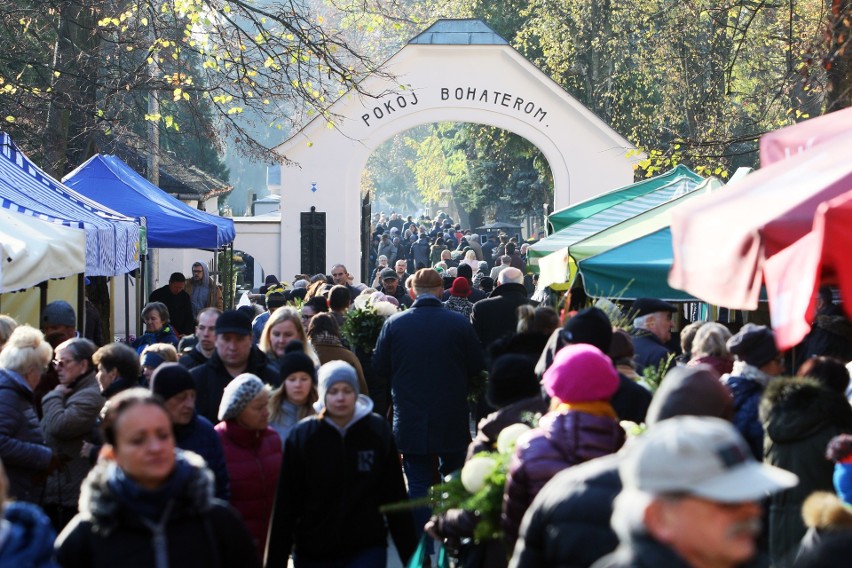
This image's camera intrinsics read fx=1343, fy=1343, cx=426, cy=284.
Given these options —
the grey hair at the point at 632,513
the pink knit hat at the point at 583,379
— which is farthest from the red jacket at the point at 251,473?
the grey hair at the point at 632,513

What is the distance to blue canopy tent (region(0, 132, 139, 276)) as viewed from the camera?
39.1 ft

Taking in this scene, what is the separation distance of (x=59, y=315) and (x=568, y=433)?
5.81 m

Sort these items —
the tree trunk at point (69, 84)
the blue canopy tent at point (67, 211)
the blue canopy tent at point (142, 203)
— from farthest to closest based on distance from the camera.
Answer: the tree trunk at point (69, 84), the blue canopy tent at point (142, 203), the blue canopy tent at point (67, 211)

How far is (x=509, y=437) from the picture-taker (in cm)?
586

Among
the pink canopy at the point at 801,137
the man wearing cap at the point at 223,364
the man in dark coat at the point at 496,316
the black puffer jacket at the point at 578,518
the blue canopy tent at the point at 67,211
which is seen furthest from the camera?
the man in dark coat at the point at 496,316

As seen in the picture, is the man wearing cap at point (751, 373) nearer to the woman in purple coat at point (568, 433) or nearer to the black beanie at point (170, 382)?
the woman in purple coat at point (568, 433)

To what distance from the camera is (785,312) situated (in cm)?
428

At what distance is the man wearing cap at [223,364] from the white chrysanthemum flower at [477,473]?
7.44 ft

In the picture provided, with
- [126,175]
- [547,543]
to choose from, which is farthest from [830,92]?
[126,175]

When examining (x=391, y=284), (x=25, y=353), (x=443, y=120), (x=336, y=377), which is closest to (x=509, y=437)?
(x=336, y=377)

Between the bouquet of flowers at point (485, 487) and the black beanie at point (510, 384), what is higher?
the black beanie at point (510, 384)

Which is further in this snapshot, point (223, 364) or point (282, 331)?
point (282, 331)

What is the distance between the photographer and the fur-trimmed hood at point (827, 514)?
14.9 ft

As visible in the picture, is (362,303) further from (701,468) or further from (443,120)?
(443,120)
